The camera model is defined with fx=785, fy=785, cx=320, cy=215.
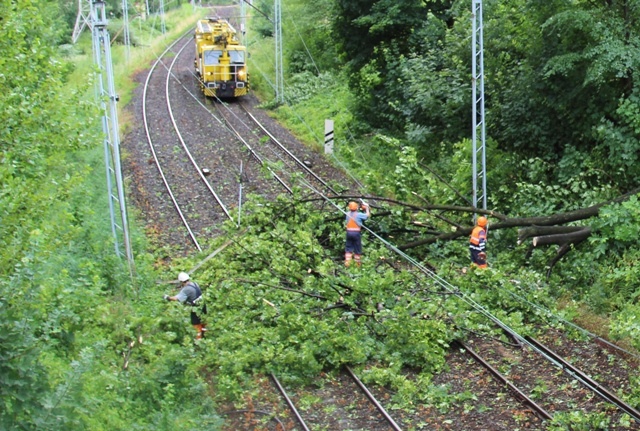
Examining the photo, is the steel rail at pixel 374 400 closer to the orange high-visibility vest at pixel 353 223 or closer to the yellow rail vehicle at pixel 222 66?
the orange high-visibility vest at pixel 353 223

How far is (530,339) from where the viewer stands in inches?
509

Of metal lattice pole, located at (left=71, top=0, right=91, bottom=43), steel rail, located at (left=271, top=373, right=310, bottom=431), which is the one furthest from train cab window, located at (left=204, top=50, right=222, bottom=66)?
steel rail, located at (left=271, top=373, right=310, bottom=431)

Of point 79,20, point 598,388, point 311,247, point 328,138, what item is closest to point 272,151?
point 328,138

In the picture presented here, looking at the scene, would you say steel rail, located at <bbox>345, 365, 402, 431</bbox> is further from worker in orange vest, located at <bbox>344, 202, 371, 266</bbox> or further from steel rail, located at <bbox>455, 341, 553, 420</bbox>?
worker in orange vest, located at <bbox>344, 202, 371, 266</bbox>

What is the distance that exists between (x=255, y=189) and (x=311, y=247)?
7.50 meters

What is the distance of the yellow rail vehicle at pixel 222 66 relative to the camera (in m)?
33.9

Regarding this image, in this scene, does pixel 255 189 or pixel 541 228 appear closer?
pixel 541 228

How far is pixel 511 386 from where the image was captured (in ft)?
37.4

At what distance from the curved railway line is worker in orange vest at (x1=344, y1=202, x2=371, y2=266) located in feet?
4.45

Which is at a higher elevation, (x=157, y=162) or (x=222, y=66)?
(x=222, y=66)

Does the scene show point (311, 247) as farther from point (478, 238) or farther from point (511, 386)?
point (511, 386)

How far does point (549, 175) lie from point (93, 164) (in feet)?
42.6

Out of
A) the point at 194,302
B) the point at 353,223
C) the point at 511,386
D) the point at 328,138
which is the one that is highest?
the point at 328,138

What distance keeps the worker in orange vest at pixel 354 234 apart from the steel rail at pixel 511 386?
360 cm
